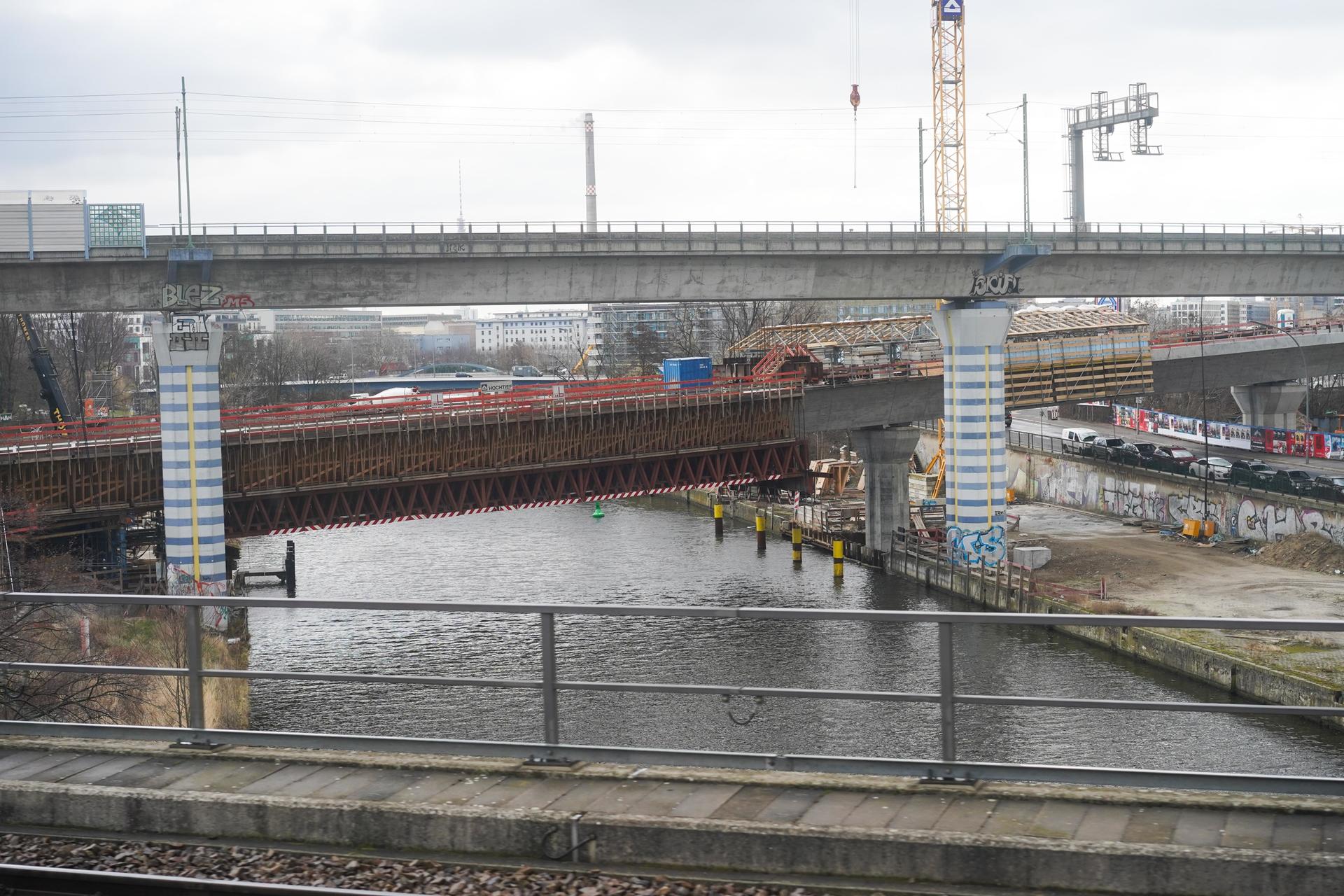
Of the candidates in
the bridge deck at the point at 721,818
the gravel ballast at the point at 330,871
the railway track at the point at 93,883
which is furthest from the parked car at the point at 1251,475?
the railway track at the point at 93,883

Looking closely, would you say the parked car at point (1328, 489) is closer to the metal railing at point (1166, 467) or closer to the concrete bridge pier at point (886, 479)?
the metal railing at point (1166, 467)

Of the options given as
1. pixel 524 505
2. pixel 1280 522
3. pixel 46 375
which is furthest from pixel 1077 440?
pixel 46 375

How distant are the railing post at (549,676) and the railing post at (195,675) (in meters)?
1.89

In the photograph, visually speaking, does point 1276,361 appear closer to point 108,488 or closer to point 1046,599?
point 1046,599

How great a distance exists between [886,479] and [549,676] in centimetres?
3531

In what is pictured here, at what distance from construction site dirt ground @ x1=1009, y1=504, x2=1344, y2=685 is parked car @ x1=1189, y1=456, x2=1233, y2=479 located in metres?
2.77

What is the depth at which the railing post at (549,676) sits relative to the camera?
22.3ft

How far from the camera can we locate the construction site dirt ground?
80.6ft

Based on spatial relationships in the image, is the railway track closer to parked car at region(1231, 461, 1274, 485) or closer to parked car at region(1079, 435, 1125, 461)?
parked car at region(1231, 461, 1274, 485)

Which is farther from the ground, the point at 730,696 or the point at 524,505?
the point at 730,696

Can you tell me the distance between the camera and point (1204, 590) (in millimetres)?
33375

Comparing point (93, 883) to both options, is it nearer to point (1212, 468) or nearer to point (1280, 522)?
point (1280, 522)

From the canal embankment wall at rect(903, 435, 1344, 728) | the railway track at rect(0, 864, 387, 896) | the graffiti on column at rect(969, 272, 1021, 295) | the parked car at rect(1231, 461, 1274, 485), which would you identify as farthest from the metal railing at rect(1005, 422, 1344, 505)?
the railway track at rect(0, 864, 387, 896)

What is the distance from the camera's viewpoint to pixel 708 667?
26266mm
